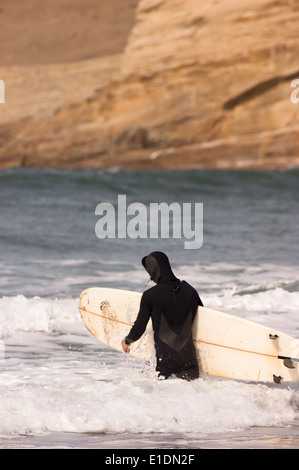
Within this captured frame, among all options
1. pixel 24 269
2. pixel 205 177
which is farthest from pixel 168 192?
pixel 24 269

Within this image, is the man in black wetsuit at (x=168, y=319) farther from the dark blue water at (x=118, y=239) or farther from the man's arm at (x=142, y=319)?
the dark blue water at (x=118, y=239)

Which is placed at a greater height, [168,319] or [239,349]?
[168,319]

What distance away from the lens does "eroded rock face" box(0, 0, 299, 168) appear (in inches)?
1300

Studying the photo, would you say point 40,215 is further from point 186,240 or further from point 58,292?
point 58,292

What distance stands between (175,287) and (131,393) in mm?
740

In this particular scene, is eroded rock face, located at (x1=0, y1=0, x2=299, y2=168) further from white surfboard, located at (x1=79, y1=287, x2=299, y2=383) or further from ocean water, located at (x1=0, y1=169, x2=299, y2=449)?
white surfboard, located at (x1=79, y1=287, x2=299, y2=383)

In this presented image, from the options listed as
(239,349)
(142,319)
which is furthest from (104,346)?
(142,319)

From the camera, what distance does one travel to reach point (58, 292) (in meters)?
10.5

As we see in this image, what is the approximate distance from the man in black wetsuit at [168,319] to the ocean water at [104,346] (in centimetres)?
12

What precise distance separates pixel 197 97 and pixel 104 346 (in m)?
27.6

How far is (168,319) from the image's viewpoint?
17.4 feet

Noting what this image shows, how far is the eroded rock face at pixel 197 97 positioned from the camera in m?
33.0

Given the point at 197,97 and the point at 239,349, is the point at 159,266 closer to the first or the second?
the point at 239,349

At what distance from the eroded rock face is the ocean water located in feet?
29.3
